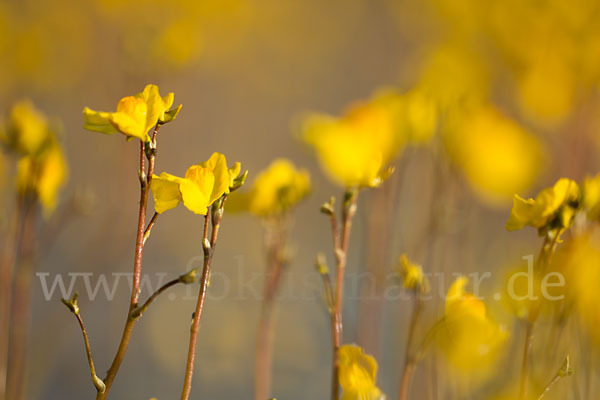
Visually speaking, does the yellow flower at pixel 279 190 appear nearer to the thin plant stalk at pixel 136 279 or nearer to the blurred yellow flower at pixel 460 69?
the thin plant stalk at pixel 136 279

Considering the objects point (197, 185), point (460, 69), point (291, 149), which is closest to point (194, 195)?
point (197, 185)

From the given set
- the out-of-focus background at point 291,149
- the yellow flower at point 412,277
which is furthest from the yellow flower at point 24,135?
the yellow flower at point 412,277

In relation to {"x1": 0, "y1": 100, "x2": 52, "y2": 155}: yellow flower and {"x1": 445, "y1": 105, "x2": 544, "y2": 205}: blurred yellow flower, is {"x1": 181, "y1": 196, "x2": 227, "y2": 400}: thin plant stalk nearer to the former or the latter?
{"x1": 0, "y1": 100, "x2": 52, "y2": 155}: yellow flower

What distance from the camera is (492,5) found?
111 cm

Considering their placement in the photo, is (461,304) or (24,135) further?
(24,135)

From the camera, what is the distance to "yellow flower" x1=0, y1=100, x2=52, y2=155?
45 cm

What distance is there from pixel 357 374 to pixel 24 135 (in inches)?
12.5

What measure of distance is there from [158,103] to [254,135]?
152cm

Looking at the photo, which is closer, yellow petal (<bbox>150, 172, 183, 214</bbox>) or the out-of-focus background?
yellow petal (<bbox>150, 172, 183, 214</bbox>)

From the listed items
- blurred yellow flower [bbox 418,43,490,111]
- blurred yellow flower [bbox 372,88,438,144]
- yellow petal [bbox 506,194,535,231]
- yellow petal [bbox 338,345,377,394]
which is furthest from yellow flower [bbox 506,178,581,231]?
blurred yellow flower [bbox 418,43,490,111]

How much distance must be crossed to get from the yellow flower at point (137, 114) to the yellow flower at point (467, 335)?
18cm

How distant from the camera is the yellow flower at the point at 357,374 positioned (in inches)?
11.6

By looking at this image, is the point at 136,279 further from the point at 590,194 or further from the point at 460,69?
the point at 460,69

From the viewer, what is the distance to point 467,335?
1.14ft
